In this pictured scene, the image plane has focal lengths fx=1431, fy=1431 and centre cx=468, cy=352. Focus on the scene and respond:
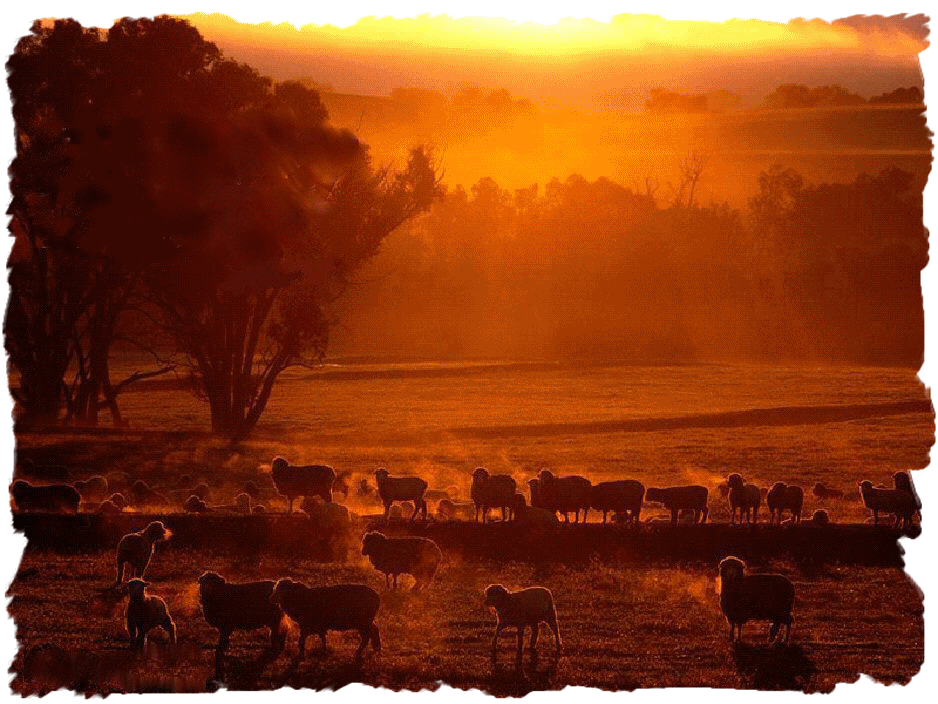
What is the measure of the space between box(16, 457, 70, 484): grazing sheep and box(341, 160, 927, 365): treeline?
810 cm

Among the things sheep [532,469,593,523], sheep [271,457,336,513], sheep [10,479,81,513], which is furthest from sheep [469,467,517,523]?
sheep [10,479,81,513]

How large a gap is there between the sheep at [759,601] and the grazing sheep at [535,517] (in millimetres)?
Answer: 3813

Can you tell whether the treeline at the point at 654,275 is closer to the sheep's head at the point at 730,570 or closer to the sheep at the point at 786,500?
the sheep at the point at 786,500

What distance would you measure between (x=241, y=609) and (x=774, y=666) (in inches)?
197

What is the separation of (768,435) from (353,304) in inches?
495

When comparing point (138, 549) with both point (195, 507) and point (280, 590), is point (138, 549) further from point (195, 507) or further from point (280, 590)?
point (195, 507)

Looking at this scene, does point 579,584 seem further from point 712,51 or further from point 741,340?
point 741,340

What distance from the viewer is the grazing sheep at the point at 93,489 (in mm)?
21141

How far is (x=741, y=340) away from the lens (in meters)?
44.4

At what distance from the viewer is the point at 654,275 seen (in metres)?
40.5

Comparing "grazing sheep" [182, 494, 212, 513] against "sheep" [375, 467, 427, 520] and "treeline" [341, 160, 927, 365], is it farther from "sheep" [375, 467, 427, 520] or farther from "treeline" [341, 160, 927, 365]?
"treeline" [341, 160, 927, 365]

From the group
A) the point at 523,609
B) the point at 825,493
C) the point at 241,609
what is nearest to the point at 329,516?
the point at 241,609

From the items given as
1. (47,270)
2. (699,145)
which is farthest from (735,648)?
(47,270)

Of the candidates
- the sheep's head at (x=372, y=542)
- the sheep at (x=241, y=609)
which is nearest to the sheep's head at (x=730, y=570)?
A: the sheep's head at (x=372, y=542)
